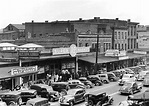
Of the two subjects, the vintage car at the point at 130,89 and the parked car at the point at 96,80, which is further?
the parked car at the point at 96,80

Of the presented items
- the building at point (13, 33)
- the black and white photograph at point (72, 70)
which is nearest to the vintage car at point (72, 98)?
the black and white photograph at point (72, 70)

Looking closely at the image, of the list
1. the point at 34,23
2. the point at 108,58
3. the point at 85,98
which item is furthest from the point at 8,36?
the point at 85,98

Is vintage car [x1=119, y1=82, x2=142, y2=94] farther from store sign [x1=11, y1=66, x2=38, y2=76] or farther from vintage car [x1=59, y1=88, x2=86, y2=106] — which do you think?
store sign [x1=11, y1=66, x2=38, y2=76]

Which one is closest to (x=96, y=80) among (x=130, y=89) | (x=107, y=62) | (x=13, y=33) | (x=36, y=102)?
(x=130, y=89)

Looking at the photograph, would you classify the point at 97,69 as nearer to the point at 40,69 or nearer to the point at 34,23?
the point at 40,69

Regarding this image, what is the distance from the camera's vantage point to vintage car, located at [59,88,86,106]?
91.1ft

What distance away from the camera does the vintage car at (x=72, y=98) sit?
27.8 meters

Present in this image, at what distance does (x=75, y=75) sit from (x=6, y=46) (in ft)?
41.1

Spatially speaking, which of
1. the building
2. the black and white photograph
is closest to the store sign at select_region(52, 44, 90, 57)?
the black and white photograph

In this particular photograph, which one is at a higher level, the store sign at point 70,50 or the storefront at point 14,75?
the store sign at point 70,50

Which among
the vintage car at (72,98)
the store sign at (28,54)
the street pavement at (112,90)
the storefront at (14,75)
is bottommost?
the street pavement at (112,90)

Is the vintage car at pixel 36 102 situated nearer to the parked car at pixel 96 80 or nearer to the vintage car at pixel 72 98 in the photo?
the vintage car at pixel 72 98

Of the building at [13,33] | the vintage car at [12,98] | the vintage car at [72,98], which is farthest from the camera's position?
the building at [13,33]

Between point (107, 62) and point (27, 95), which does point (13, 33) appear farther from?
point (27, 95)
